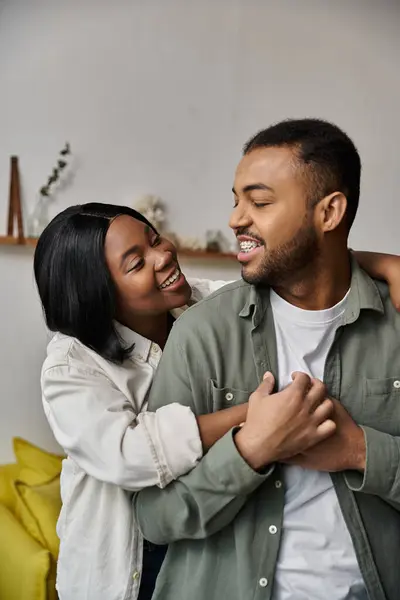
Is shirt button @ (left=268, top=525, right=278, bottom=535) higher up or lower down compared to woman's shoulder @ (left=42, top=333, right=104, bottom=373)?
lower down

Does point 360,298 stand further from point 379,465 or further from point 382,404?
point 379,465

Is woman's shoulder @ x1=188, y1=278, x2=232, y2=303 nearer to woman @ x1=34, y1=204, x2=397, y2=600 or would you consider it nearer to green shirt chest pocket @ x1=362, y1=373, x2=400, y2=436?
woman @ x1=34, y1=204, x2=397, y2=600

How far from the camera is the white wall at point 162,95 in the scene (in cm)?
288

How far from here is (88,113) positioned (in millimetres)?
2910

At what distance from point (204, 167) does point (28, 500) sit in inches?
62.5

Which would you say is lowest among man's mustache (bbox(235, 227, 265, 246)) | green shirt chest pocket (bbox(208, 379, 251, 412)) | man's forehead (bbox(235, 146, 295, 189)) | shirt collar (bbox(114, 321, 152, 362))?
shirt collar (bbox(114, 321, 152, 362))

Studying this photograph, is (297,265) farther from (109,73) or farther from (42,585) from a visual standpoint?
(109,73)

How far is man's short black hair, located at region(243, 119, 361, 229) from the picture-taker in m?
1.22

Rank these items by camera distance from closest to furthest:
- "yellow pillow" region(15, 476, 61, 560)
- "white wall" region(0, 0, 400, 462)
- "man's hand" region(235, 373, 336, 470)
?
"man's hand" region(235, 373, 336, 470) < "yellow pillow" region(15, 476, 61, 560) < "white wall" region(0, 0, 400, 462)

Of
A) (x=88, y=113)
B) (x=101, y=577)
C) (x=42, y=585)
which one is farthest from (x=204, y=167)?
(x=101, y=577)

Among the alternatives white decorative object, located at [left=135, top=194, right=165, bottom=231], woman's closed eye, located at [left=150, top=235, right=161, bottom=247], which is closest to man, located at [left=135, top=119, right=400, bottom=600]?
woman's closed eye, located at [left=150, top=235, right=161, bottom=247]

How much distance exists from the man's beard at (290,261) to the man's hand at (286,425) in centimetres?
20

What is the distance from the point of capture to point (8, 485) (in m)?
2.59

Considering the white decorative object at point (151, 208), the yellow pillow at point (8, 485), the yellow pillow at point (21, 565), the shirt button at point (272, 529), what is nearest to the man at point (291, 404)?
the shirt button at point (272, 529)
